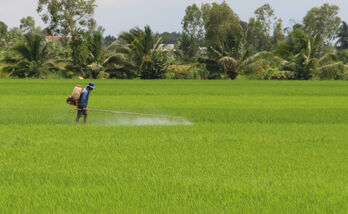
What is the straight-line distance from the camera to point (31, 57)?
90.4 ft

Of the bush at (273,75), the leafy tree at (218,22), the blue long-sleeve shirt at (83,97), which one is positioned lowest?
the bush at (273,75)

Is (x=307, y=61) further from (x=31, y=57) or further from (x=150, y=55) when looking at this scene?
(x=31, y=57)

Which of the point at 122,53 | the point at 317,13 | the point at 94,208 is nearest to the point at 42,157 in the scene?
the point at 94,208

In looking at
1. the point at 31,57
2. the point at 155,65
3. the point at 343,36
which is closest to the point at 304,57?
the point at 155,65

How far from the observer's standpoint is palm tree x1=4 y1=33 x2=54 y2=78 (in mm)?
27453

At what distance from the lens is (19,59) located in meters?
27.8

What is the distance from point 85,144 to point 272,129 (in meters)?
3.34

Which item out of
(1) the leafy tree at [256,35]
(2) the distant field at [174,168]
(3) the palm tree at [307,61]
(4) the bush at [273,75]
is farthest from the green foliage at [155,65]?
(1) the leafy tree at [256,35]

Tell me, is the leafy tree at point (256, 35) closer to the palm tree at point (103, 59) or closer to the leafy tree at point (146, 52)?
the leafy tree at point (146, 52)

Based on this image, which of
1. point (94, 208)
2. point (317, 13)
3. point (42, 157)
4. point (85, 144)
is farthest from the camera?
point (317, 13)

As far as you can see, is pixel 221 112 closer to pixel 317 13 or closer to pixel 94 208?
pixel 94 208

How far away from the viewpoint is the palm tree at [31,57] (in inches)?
1081

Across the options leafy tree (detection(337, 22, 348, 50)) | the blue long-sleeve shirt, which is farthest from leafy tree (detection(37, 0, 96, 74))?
leafy tree (detection(337, 22, 348, 50))

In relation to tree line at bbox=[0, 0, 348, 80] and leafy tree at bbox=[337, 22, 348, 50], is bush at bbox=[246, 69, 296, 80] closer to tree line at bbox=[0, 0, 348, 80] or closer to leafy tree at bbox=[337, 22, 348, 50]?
tree line at bbox=[0, 0, 348, 80]
